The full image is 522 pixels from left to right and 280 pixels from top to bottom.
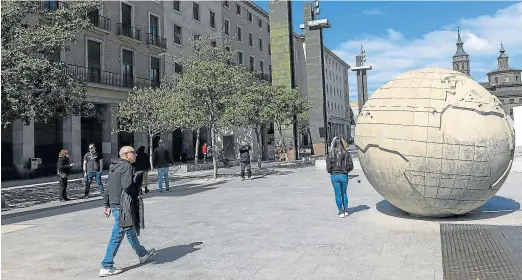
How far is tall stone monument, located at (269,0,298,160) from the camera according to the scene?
28.6 metres

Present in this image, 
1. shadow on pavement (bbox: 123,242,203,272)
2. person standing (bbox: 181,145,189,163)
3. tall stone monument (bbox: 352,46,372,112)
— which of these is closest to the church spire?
tall stone monument (bbox: 352,46,372,112)

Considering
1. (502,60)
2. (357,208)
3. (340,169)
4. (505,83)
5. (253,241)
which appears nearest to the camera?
(253,241)

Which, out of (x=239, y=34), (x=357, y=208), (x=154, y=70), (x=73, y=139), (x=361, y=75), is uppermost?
(x=239, y=34)

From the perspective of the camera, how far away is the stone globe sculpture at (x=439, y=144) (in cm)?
627

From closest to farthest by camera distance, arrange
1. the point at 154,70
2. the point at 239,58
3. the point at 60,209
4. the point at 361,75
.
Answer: the point at 60,209 < the point at 154,70 < the point at 361,75 < the point at 239,58

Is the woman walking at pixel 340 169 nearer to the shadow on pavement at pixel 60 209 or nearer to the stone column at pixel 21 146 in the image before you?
the shadow on pavement at pixel 60 209

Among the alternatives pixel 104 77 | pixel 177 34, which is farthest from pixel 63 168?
pixel 177 34

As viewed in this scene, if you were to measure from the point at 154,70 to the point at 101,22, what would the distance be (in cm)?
594

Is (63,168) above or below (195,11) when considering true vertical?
below

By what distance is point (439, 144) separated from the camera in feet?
20.5

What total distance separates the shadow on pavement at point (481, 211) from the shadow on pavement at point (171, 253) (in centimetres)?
393

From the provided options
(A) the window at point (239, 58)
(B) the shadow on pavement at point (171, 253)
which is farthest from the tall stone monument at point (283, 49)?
(B) the shadow on pavement at point (171, 253)

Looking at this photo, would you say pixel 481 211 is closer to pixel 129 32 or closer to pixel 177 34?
pixel 129 32

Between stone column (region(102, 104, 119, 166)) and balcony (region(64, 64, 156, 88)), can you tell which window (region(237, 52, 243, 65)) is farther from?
stone column (region(102, 104, 119, 166))
